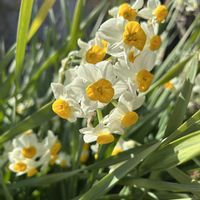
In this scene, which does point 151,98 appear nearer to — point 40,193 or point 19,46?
point 40,193

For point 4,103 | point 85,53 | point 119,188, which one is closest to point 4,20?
point 4,103

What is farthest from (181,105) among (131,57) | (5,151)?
(5,151)

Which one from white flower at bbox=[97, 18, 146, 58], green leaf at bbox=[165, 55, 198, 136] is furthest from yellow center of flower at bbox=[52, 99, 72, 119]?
green leaf at bbox=[165, 55, 198, 136]

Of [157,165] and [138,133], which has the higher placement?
[157,165]

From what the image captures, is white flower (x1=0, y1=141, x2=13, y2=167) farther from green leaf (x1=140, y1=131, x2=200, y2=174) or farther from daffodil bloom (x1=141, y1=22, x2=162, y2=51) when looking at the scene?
daffodil bloom (x1=141, y1=22, x2=162, y2=51)

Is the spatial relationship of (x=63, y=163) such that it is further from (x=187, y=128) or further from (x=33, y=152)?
(x=187, y=128)
